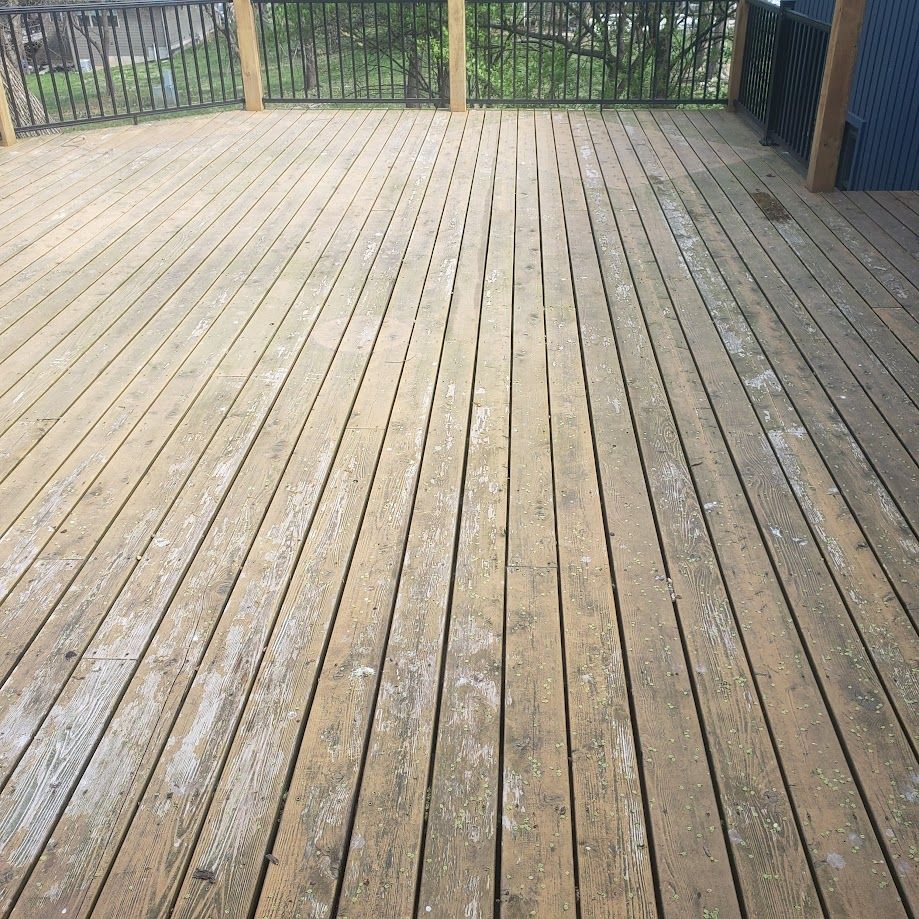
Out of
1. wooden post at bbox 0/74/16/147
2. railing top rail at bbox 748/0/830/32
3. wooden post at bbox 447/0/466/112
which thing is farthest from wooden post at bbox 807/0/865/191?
wooden post at bbox 0/74/16/147

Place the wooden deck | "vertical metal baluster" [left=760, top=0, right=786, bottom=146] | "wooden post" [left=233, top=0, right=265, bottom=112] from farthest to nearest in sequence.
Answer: "wooden post" [left=233, top=0, right=265, bottom=112]
"vertical metal baluster" [left=760, top=0, right=786, bottom=146]
the wooden deck

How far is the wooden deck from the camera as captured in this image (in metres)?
1.55

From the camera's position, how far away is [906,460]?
2.65 m

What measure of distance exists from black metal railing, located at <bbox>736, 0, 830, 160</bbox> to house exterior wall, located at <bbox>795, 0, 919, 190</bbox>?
12.3 inches

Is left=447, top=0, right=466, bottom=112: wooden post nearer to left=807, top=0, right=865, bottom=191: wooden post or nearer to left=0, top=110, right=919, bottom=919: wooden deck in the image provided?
left=807, top=0, right=865, bottom=191: wooden post

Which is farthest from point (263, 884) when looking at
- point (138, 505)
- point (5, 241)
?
point (5, 241)

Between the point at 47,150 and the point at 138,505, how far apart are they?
4956 mm

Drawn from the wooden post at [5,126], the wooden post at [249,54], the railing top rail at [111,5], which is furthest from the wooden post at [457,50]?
the wooden post at [5,126]

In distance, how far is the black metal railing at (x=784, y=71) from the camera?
554 centimetres

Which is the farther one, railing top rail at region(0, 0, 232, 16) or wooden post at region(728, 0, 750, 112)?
wooden post at region(728, 0, 750, 112)

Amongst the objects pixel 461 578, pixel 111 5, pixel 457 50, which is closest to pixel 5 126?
pixel 111 5

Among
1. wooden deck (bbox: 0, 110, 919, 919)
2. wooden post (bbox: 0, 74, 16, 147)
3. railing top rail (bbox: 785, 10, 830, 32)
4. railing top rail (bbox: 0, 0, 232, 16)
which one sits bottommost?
wooden deck (bbox: 0, 110, 919, 919)

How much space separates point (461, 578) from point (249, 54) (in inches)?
254

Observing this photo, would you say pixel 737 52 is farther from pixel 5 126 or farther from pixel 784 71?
pixel 5 126
